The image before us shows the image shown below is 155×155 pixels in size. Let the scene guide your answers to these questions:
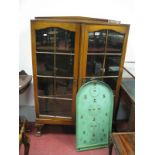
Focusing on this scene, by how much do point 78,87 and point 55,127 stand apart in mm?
809

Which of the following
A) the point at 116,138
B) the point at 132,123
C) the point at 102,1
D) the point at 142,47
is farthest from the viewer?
the point at 102,1

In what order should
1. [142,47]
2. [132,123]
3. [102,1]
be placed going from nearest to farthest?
[142,47] → [132,123] → [102,1]

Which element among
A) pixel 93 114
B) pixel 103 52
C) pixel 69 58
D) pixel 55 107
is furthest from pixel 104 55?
pixel 55 107

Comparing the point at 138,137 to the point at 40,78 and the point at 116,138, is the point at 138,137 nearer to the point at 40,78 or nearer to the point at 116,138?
the point at 116,138

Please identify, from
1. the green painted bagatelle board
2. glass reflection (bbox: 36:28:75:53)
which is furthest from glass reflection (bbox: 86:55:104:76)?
glass reflection (bbox: 36:28:75:53)

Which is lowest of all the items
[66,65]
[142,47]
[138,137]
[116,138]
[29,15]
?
[116,138]

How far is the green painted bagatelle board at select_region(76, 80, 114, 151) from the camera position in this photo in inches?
83.7

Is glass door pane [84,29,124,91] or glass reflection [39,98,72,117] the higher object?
glass door pane [84,29,124,91]

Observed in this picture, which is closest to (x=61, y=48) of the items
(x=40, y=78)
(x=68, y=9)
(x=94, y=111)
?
(x=40, y=78)

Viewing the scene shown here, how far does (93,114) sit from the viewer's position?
7.18 feet

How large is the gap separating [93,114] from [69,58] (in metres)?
0.68

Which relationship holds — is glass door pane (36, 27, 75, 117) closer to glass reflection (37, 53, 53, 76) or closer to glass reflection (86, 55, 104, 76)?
glass reflection (37, 53, 53, 76)

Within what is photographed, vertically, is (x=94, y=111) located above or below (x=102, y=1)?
below

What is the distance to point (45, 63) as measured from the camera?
7.08ft
